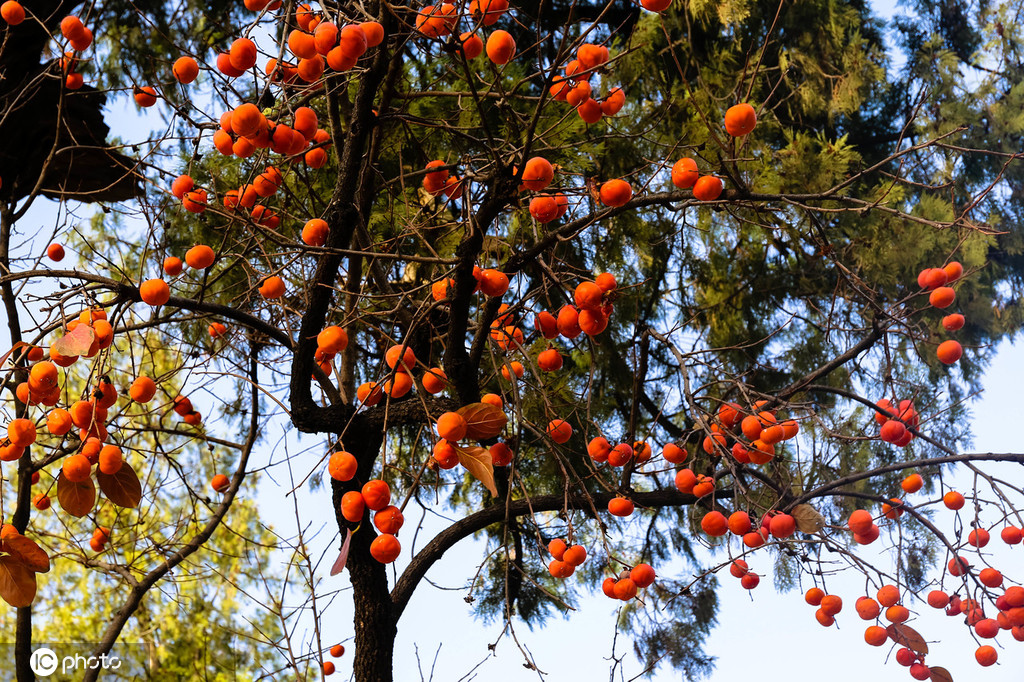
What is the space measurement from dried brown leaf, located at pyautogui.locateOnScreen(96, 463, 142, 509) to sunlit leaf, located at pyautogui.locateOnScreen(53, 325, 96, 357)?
226 mm

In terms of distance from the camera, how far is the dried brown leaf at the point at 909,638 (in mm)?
1741

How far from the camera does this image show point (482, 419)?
112 cm

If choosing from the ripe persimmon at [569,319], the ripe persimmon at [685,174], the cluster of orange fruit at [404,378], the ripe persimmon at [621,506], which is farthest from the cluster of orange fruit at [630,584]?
the ripe persimmon at [685,174]

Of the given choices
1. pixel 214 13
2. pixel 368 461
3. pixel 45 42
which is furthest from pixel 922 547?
pixel 45 42

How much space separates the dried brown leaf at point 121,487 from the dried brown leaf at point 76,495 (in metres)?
0.02

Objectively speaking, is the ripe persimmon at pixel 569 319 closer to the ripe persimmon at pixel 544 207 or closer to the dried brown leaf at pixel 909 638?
the ripe persimmon at pixel 544 207

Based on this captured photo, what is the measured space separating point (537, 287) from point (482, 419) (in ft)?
2.77

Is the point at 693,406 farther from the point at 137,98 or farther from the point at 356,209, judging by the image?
the point at 137,98

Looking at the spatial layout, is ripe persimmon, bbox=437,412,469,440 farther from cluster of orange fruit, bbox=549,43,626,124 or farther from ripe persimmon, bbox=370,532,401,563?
cluster of orange fruit, bbox=549,43,626,124

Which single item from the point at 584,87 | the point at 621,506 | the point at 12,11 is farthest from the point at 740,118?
the point at 12,11

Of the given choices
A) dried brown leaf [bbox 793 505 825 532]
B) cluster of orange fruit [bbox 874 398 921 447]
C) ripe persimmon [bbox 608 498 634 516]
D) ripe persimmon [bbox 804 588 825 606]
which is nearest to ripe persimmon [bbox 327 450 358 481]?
ripe persimmon [bbox 608 498 634 516]

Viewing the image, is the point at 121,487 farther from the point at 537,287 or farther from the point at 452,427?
the point at 537,287

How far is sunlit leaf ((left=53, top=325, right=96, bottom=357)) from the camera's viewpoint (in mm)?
1059

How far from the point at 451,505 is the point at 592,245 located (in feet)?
4.12
